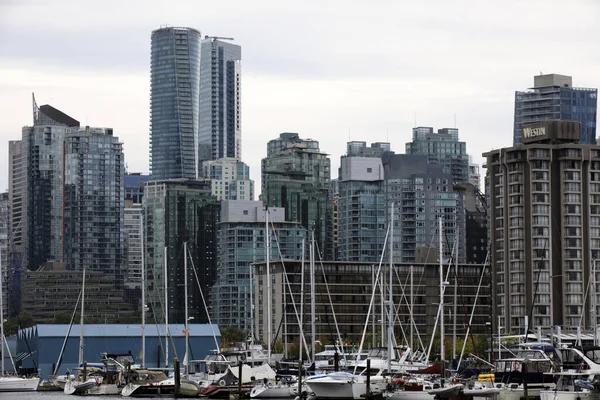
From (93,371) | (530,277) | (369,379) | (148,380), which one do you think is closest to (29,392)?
(93,371)

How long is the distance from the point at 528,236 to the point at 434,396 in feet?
342

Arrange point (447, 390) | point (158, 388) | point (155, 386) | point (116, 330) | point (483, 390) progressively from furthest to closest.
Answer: point (116, 330), point (155, 386), point (158, 388), point (447, 390), point (483, 390)

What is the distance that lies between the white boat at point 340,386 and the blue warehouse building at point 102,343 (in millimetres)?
83967

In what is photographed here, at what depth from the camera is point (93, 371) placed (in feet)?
468

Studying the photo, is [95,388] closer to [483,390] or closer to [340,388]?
[340,388]

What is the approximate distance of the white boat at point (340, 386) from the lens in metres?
99.4

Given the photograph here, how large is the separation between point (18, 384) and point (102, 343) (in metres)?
44.9

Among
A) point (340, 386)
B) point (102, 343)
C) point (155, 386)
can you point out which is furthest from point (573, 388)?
point (102, 343)

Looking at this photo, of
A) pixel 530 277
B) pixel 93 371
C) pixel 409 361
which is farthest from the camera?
pixel 530 277

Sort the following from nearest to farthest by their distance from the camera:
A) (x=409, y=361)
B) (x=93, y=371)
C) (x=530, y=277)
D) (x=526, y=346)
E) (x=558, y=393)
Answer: (x=558, y=393)
(x=526, y=346)
(x=409, y=361)
(x=93, y=371)
(x=530, y=277)

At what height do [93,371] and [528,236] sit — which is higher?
[528,236]

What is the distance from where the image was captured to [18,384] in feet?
465

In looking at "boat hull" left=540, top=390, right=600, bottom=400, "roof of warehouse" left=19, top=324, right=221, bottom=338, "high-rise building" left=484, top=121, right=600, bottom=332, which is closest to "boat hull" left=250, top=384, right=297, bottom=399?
"boat hull" left=540, top=390, right=600, bottom=400

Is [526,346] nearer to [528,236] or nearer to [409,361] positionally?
[409,361]
